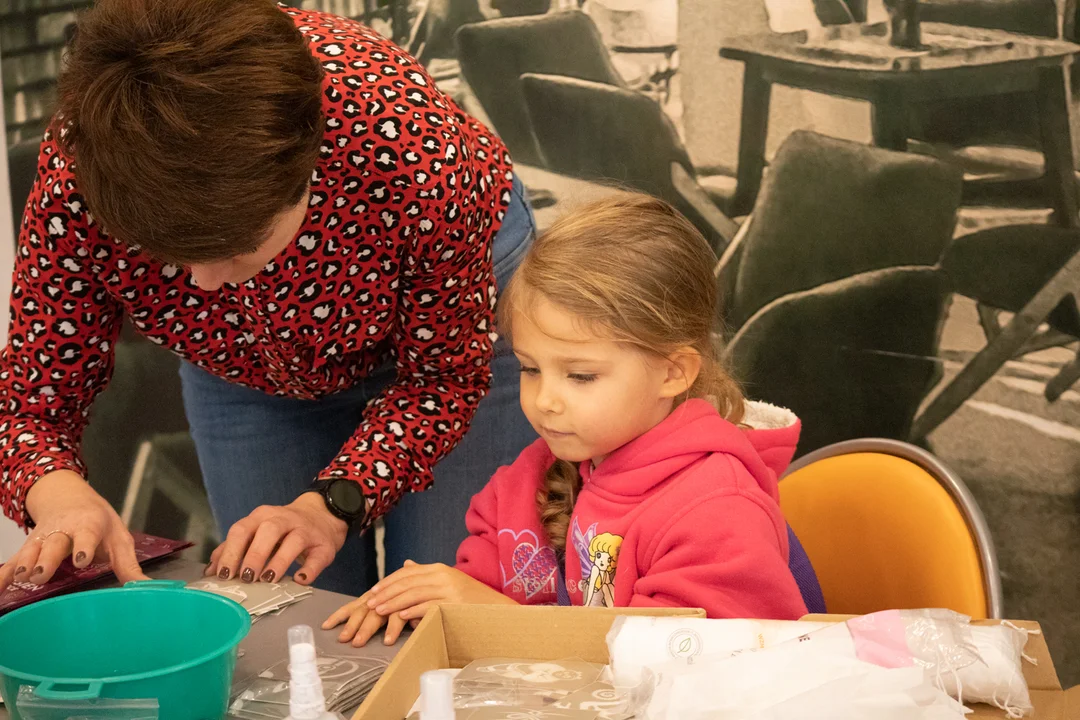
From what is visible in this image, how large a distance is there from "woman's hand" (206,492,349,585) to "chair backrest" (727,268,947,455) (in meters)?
1.16

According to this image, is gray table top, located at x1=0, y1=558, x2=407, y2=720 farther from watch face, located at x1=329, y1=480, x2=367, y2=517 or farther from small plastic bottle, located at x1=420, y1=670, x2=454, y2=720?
small plastic bottle, located at x1=420, y1=670, x2=454, y2=720

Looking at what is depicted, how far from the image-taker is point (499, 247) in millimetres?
1461

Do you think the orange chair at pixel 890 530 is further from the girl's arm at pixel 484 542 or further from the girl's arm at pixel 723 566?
the girl's arm at pixel 484 542

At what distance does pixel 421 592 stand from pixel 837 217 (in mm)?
1324

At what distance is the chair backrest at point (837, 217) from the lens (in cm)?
195

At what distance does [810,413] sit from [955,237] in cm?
45

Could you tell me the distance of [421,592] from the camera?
1041mm

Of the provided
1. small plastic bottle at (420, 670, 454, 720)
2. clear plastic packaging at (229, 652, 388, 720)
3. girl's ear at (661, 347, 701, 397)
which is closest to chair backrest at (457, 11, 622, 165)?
girl's ear at (661, 347, 701, 397)

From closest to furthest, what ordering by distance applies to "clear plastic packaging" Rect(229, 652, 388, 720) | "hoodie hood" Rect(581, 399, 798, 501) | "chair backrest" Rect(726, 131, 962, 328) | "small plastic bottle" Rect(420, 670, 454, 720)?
"small plastic bottle" Rect(420, 670, 454, 720), "clear plastic packaging" Rect(229, 652, 388, 720), "hoodie hood" Rect(581, 399, 798, 501), "chair backrest" Rect(726, 131, 962, 328)

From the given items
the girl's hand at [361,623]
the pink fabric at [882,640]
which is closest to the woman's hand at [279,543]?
the girl's hand at [361,623]

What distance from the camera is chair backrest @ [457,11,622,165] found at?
7.20 feet

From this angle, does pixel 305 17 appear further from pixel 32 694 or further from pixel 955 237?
pixel 955 237

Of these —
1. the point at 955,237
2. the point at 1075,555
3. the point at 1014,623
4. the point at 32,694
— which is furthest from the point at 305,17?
the point at 1075,555

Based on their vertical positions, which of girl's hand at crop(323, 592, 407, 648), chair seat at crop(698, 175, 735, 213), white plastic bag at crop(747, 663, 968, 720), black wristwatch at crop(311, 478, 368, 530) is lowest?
girl's hand at crop(323, 592, 407, 648)
